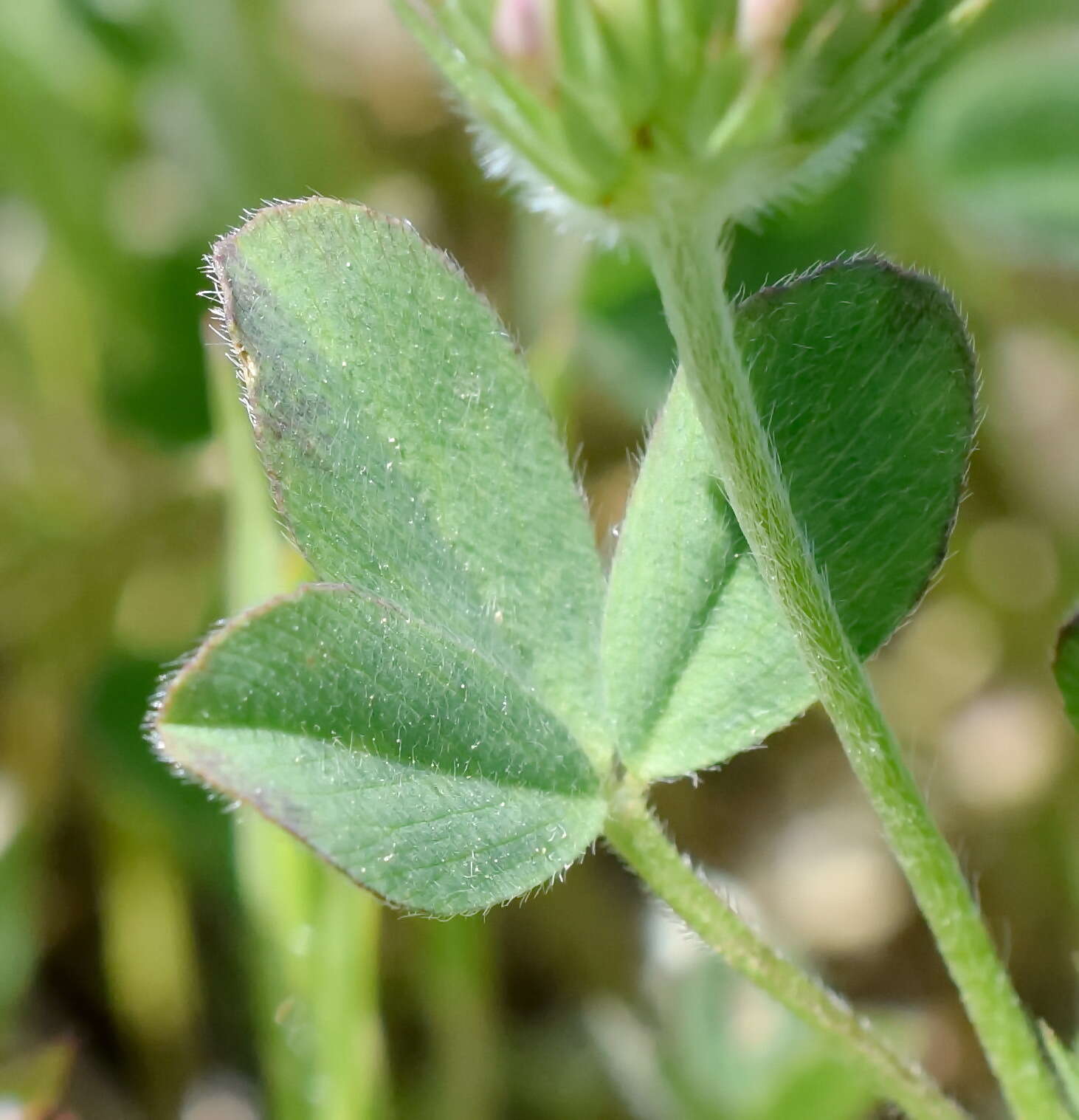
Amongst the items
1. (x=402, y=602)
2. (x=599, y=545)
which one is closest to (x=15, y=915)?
(x=599, y=545)

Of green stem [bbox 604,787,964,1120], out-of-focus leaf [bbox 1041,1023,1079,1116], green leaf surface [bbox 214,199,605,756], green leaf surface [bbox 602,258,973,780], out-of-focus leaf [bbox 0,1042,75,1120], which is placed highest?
green leaf surface [bbox 214,199,605,756]

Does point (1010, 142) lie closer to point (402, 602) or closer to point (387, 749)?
point (402, 602)

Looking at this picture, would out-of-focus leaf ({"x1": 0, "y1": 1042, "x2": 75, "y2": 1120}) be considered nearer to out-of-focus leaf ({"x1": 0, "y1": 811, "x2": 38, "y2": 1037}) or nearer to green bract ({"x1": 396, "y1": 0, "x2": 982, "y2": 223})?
out-of-focus leaf ({"x1": 0, "y1": 811, "x2": 38, "y2": 1037})

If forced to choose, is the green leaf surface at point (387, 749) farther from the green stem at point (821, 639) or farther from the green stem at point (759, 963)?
the green stem at point (821, 639)

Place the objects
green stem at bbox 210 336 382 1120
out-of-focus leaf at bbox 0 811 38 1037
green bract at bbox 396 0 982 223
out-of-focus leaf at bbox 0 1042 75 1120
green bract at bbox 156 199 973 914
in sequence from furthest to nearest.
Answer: out-of-focus leaf at bbox 0 811 38 1037 < green stem at bbox 210 336 382 1120 < out-of-focus leaf at bbox 0 1042 75 1120 < green bract at bbox 156 199 973 914 < green bract at bbox 396 0 982 223

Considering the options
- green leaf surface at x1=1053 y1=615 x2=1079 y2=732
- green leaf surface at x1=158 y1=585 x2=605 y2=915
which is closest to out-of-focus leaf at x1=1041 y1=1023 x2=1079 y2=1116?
green leaf surface at x1=1053 y1=615 x2=1079 y2=732
